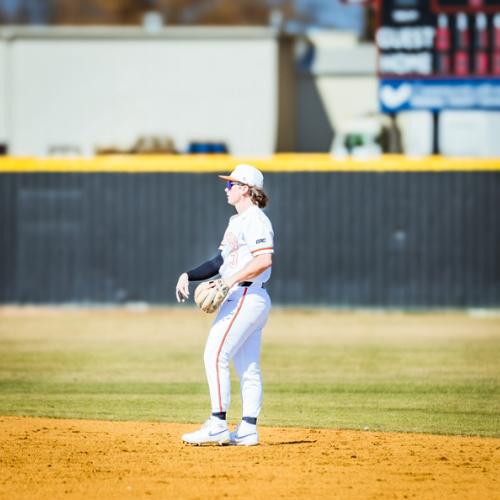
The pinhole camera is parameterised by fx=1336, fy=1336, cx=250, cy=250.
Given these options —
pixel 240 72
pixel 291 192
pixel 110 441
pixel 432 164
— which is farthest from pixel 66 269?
pixel 240 72

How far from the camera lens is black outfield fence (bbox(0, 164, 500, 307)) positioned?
20.6m

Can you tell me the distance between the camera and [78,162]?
21062mm

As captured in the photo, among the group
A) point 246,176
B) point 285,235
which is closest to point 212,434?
point 246,176

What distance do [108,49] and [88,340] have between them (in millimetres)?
22213

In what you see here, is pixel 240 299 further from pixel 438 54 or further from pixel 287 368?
pixel 438 54

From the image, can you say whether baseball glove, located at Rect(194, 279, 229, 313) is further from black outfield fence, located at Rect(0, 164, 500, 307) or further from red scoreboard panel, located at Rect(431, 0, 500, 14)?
red scoreboard panel, located at Rect(431, 0, 500, 14)

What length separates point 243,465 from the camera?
8297 mm

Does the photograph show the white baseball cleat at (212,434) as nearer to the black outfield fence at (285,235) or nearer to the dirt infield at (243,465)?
the dirt infield at (243,465)

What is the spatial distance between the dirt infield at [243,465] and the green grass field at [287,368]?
88cm

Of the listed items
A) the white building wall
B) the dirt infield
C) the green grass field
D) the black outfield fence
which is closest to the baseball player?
the dirt infield

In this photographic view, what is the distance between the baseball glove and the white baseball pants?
11cm

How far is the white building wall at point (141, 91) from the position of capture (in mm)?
37562

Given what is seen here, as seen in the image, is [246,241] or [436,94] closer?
[246,241]

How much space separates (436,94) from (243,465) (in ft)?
43.1
